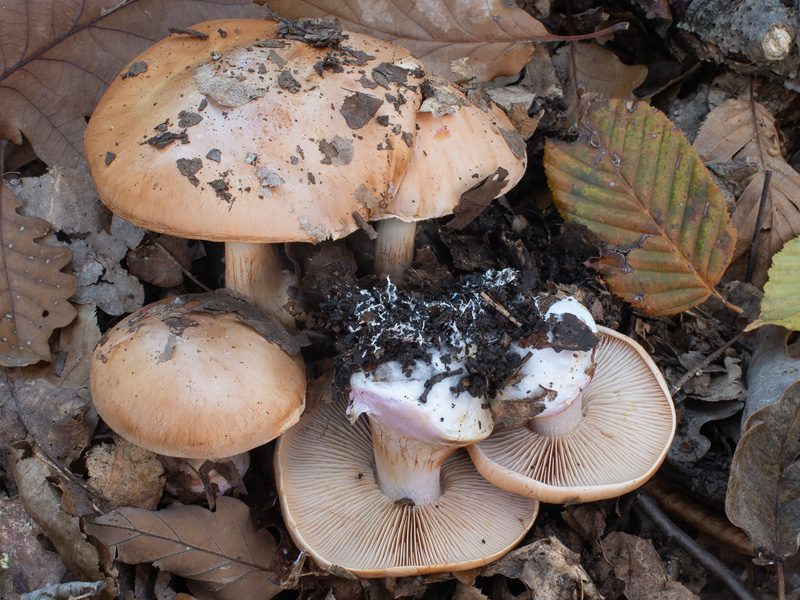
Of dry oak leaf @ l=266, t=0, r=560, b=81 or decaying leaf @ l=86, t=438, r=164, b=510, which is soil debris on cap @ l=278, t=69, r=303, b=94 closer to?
dry oak leaf @ l=266, t=0, r=560, b=81

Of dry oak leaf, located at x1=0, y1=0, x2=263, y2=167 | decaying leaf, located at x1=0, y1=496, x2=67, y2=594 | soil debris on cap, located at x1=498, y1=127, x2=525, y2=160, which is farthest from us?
dry oak leaf, located at x1=0, y1=0, x2=263, y2=167

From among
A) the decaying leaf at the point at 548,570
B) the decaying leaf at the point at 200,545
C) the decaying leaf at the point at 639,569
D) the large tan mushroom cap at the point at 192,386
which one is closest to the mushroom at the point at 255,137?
the large tan mushroom cap at the point at 192,386

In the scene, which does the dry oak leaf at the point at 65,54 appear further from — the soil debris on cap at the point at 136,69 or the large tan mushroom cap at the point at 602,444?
the large tan mushroom cap at the point at 602,444

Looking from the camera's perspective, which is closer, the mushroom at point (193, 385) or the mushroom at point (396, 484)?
the mushroom at point (193, 385)

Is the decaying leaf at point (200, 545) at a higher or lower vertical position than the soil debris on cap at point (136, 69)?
lower

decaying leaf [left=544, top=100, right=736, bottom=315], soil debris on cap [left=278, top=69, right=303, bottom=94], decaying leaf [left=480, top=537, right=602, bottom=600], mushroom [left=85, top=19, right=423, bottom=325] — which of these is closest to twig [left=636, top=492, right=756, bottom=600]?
decaying leaf [left=480, top=537, right=602, bottom=600]

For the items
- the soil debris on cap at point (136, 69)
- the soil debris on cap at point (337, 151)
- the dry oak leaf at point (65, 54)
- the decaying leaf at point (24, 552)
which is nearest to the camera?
the soil debris on cap at point (337, 151)

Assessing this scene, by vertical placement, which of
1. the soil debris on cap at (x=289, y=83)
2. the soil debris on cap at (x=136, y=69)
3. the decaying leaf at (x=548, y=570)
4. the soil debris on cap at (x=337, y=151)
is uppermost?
the soil debris on cap at (x=289, y=83)
